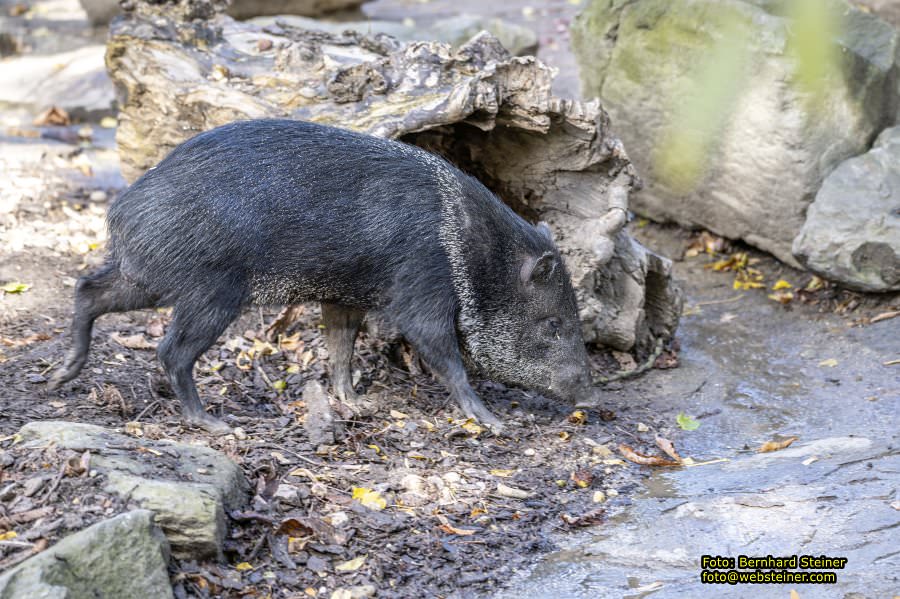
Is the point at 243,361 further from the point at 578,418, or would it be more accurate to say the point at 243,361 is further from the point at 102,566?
the point at 102,566

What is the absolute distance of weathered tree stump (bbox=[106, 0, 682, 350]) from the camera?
18.9 feet

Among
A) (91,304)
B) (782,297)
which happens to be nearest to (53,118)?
(91,304)

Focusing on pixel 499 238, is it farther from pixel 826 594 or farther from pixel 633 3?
pixel 633 3

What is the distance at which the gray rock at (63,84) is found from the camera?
10.0m

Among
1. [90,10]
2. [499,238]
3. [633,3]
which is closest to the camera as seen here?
[499,238]

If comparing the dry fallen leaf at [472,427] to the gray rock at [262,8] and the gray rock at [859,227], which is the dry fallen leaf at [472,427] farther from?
the gray rock at [262,8]

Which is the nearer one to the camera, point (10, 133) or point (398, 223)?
point (398, 223)

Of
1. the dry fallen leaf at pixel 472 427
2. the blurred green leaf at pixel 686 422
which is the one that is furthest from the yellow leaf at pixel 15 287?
the blurred green leaf at pixel 686 422

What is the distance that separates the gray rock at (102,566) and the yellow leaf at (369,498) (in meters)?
1.06

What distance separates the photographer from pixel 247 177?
15.2ft

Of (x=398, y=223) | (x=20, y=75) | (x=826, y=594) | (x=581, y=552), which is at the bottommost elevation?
(x=20, y=75)

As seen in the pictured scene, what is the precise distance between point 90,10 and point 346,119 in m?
8.75

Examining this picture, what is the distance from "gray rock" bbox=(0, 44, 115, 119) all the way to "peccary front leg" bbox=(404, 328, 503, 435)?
20.4ft

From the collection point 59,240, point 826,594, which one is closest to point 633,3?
point 59,240
